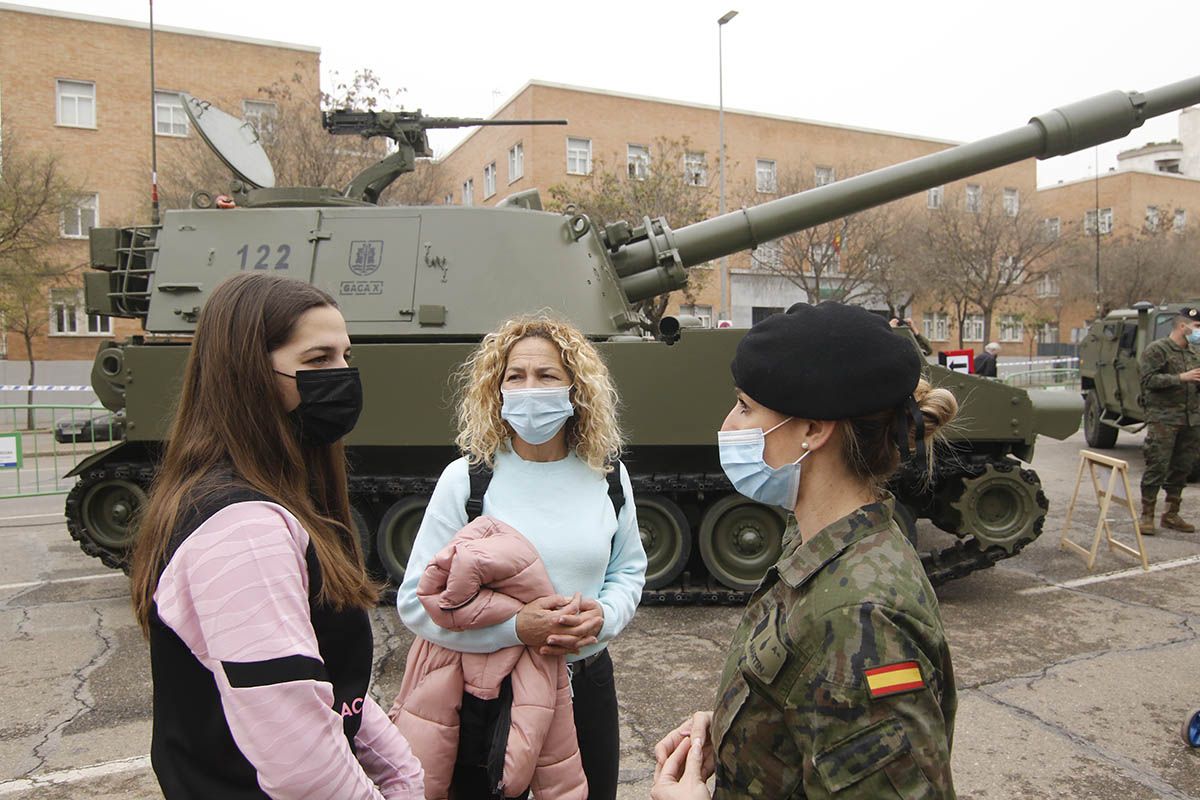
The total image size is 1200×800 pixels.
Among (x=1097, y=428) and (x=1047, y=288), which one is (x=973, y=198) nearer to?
(x=1047, y=288)

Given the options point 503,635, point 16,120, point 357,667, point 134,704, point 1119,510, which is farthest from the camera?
point 16,120

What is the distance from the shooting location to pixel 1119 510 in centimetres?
1027

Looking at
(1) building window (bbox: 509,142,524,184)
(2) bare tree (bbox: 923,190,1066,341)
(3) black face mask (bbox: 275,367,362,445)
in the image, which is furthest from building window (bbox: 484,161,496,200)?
(3) black face mask (bbox: 275,367,362,445)

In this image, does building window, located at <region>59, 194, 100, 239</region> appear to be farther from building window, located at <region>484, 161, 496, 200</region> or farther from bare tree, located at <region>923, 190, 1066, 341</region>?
bare tree, located at <region>923, 190, 1066, 341</region>

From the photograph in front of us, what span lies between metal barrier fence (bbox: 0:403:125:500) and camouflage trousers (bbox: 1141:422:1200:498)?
935 cm

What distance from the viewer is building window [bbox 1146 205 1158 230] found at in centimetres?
3719

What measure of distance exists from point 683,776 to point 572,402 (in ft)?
4.39

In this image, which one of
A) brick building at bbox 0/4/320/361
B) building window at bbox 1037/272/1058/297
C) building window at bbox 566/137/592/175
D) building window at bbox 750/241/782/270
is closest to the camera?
brick building at bbox 0/4/320/361

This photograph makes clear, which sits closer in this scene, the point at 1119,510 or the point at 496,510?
the point at 496,510

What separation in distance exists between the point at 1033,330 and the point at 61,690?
39.4 metres

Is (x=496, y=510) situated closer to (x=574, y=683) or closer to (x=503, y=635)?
(x=503, y=635)

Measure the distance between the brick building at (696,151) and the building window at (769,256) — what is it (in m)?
0.45

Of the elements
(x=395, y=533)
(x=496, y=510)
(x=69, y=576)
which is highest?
(x=496, y=510)

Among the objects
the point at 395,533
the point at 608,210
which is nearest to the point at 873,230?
the point at 608,210
